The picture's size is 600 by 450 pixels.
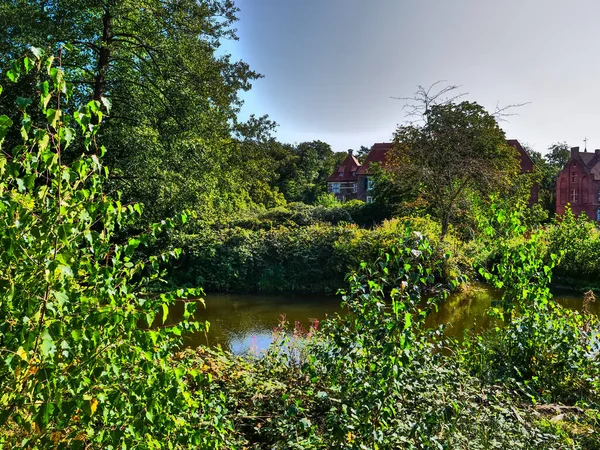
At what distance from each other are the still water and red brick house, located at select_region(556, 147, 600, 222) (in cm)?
2964

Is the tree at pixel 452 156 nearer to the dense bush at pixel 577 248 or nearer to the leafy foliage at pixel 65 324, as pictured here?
the dense bush at pixel 577 248

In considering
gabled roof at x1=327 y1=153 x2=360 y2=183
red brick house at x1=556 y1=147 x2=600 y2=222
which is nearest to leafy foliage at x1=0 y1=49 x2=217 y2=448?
red brick house at x1=556 y1=147 x2=600 y2=222

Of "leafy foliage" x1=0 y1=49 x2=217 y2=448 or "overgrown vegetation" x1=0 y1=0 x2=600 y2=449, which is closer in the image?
"leafy foliage" x1=0 y1=49 x2=217 y2=448

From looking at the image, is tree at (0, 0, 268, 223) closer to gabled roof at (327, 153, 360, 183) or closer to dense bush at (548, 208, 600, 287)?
dense bush at (548, 208, 600, 287)

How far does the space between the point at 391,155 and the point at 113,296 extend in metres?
13.4

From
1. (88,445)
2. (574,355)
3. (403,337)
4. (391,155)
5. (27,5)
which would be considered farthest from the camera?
(391,155)

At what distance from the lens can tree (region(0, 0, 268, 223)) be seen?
9.62 meters

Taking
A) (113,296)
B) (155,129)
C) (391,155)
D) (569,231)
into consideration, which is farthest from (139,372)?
(569,231)

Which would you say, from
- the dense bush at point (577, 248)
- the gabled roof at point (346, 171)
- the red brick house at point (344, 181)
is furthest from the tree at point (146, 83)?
the gabled roof at point (346, 171)

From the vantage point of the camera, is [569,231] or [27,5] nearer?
[27,5]

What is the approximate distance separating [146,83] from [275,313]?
7092 mm

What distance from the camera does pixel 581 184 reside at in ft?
122

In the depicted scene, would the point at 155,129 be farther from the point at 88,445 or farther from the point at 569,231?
the point at 569,231

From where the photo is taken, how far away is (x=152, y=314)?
5.90ft
